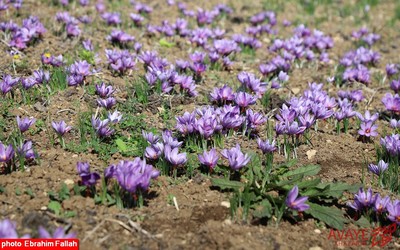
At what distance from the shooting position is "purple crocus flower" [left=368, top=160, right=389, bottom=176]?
3920 mm

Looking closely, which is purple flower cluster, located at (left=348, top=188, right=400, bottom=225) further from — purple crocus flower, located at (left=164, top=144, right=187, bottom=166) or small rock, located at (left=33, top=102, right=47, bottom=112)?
small rock, located at (left=33, top=102, right=47, bottom=112)

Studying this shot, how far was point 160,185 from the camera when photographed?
359 cm

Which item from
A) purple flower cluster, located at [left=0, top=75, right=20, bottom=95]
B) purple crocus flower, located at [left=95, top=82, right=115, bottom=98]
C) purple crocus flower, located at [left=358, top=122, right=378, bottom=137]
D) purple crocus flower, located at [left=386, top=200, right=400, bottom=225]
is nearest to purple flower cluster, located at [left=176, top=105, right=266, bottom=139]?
purple crocus flower, located at [left=95, top=82, right=115, bottom=98]

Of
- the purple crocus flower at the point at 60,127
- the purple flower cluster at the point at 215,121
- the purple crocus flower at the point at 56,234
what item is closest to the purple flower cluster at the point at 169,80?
the purple flower cluster at the point at 215,121

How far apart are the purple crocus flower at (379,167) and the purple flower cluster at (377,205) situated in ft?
1.65

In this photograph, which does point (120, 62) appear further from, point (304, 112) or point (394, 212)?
point (394, 212)

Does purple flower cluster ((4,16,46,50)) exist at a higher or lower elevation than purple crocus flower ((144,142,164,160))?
higher

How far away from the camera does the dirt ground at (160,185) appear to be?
10.1ft

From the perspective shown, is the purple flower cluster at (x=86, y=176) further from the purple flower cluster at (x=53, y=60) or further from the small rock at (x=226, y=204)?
the purple flower cluster at (x=53, y=60)

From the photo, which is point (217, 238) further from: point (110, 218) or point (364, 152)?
point (364, 152)

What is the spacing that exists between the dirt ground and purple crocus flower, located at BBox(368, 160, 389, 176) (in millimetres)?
136

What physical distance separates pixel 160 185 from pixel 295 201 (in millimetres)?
1009

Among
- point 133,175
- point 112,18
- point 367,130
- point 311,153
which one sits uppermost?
point 112,18

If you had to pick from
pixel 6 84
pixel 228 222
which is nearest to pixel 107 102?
pixel 6 84
